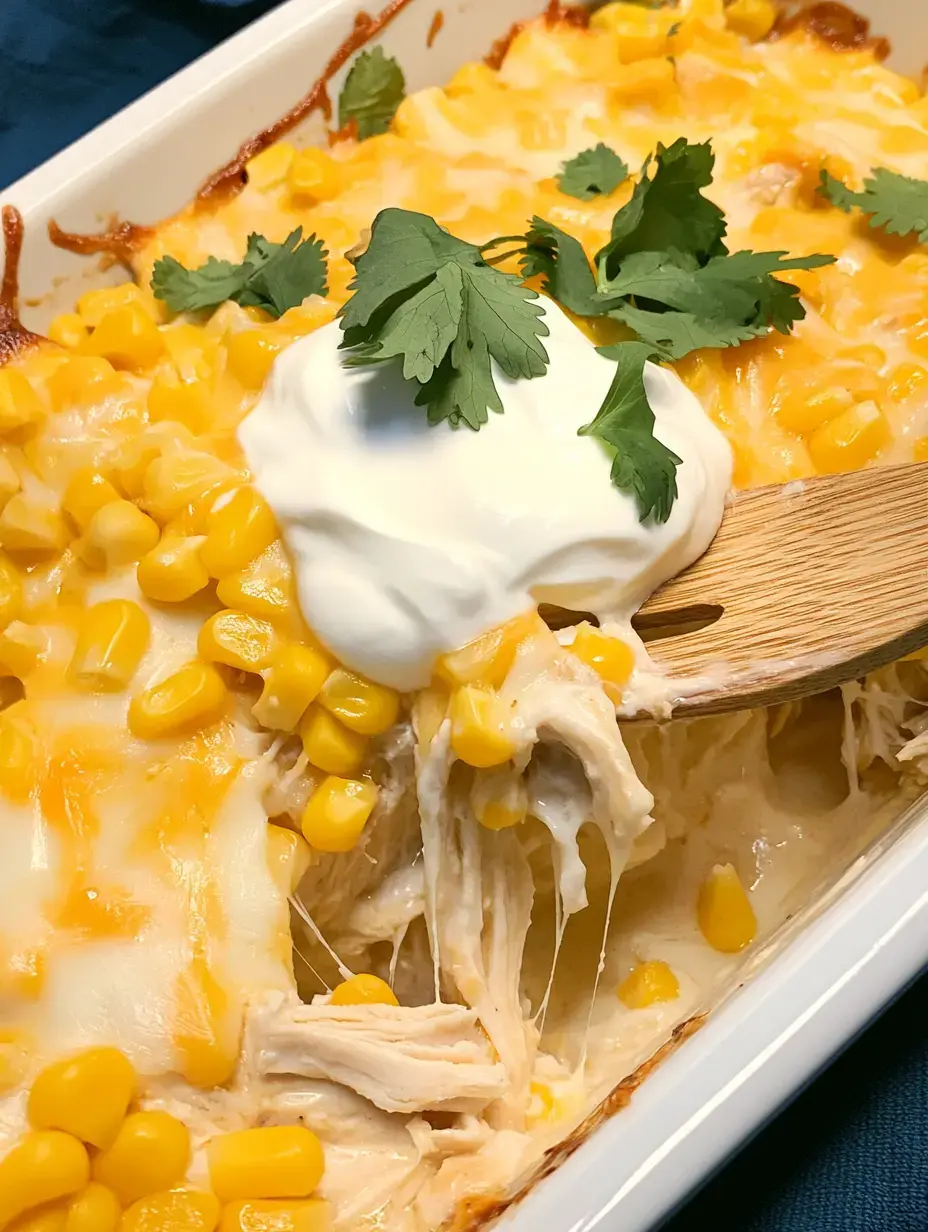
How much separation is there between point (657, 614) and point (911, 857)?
18.1 inches

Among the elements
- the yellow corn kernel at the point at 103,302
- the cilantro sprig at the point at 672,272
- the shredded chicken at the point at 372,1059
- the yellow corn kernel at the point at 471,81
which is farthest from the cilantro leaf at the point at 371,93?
the shredded chicken at the point at 372,1059

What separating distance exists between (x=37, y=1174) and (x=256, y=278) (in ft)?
4.78

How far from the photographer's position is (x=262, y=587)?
1.56 metres

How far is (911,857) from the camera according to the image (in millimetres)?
1435

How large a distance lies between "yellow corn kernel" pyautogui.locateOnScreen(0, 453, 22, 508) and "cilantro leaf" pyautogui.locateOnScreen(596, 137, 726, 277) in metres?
0.99

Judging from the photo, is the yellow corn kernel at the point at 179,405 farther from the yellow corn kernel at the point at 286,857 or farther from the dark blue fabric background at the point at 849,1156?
the dark blue fabric background at the point at 849,1156

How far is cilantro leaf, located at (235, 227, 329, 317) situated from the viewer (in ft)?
6.46

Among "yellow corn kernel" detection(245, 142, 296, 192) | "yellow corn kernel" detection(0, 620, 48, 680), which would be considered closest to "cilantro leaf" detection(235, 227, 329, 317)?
"yellow corn kernel" detection(245, 142, 296, 192)

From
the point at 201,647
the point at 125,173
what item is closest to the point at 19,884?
the point at 201,647

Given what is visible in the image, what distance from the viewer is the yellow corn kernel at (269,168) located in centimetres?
223

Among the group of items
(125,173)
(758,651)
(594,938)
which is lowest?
(594,938)

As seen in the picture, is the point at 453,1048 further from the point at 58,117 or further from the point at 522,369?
A: the point at 58,117

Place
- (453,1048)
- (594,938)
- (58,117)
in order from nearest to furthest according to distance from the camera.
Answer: (453,1048)
(594,938)
(58,117)

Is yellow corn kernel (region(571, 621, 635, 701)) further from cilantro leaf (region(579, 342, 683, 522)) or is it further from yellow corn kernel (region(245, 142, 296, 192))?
yellow corn kernel (region(245, 142, 296, 192))
